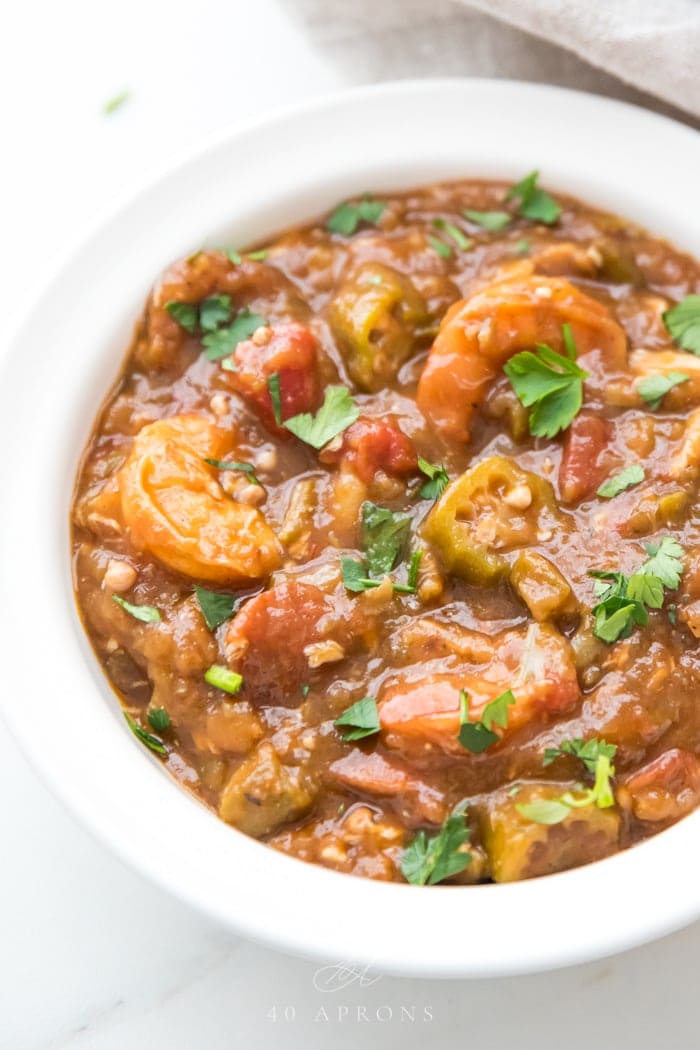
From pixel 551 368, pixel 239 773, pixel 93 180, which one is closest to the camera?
pixel 239 773

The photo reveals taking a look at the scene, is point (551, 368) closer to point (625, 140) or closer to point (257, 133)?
point (625, 140)

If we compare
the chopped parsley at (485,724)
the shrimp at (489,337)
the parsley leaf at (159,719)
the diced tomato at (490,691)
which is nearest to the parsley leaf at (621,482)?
the shrimp at (489,337)

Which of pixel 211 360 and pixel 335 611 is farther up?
pixel 211 360

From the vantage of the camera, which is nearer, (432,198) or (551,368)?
(551,368)

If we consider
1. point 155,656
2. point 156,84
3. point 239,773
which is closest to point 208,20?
point 156,84

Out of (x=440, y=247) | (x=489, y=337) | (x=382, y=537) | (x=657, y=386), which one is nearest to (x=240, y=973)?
(x=382, y=537)

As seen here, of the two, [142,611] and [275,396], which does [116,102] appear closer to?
[275,396]

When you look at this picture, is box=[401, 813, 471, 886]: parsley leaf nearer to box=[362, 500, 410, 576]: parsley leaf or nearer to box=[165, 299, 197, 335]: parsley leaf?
box=[362, 500, 410, 576]: parsley leaf
